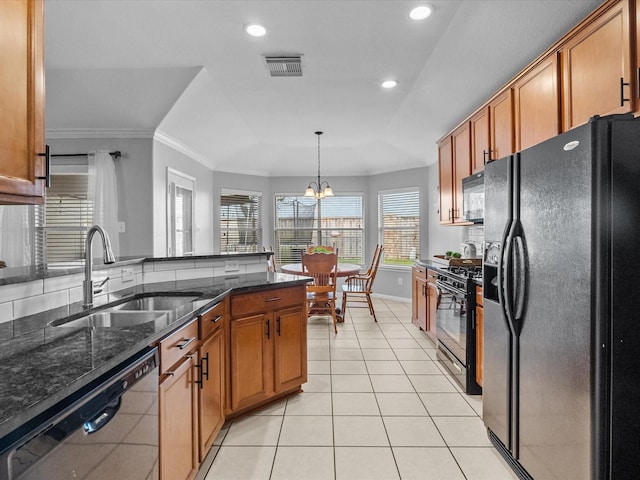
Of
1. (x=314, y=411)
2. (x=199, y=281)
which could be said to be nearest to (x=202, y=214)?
(x=199, y=281)

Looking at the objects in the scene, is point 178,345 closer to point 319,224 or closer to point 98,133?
point 98,133

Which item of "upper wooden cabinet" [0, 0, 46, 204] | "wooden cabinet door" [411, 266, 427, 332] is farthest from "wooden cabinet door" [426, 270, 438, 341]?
"upper wooden cabinet" [0, 0, 46, 204]

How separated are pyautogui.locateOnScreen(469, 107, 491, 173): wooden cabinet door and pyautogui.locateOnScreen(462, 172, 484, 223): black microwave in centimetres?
16

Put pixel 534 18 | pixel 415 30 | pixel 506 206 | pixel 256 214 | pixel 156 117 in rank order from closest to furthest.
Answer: pixel 506 206 < pixel 534 18 < pixel 415 30 < pixel 156 117 < pixel 256 214

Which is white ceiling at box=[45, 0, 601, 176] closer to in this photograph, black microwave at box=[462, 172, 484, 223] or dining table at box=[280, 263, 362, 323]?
black microwave at box=[462, 172, 484, 223]

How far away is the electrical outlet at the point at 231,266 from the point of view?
291cm

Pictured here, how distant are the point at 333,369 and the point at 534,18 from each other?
3.00 m

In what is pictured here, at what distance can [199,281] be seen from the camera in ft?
8.54

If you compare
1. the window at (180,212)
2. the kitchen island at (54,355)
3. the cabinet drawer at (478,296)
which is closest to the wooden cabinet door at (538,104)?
the cabinet drawer at (478,296)

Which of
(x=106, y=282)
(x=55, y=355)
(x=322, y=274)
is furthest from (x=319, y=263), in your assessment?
(x=55, y=355)

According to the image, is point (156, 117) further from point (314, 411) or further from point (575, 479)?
point (575, 479)

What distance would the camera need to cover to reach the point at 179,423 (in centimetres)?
153

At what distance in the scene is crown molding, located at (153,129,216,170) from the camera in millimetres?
4141

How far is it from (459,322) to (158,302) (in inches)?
87.3
